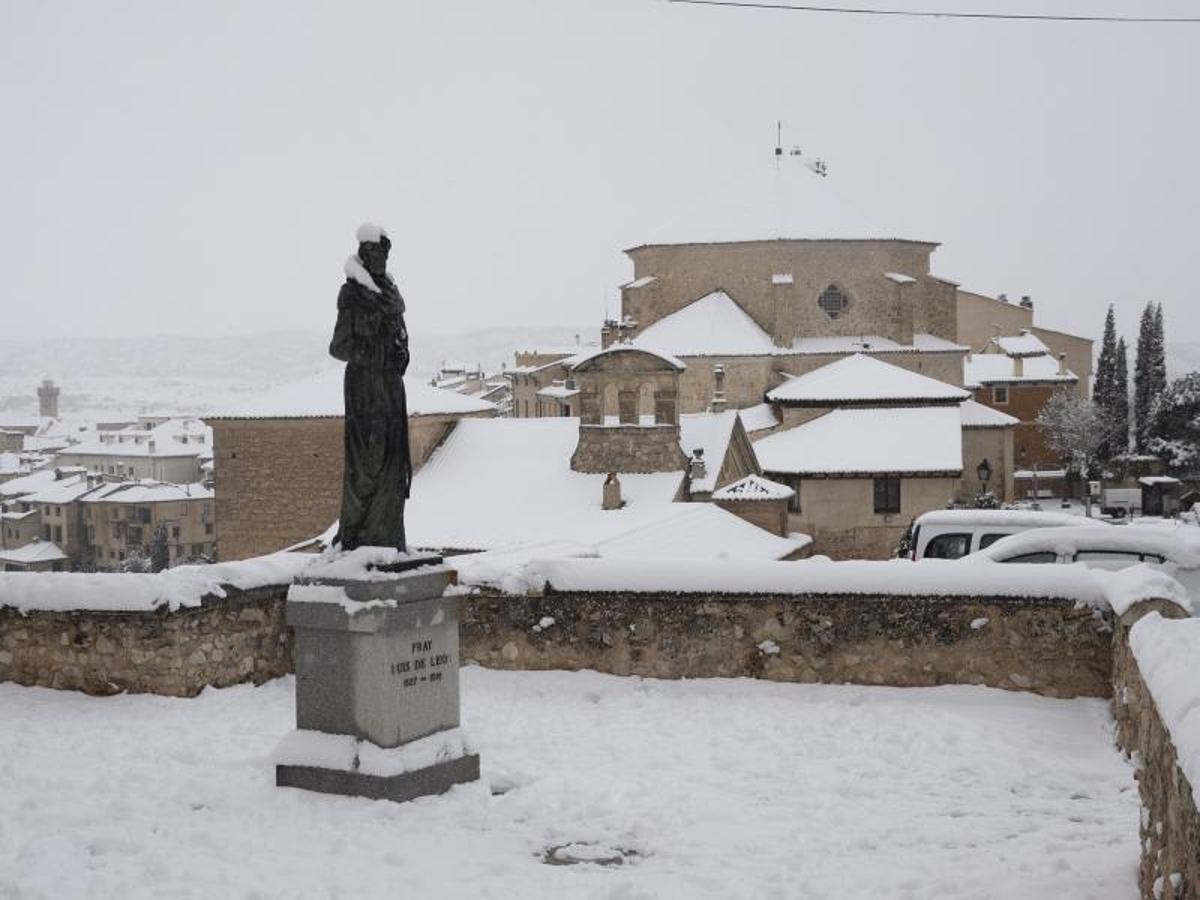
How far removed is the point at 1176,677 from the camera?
4.55 m

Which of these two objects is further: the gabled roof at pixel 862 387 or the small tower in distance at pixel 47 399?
the small tower in distance at pixel 47 399

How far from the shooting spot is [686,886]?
596 centimetres

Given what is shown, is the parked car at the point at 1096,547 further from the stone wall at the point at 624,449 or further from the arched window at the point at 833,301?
the arched window at the point at 833,301

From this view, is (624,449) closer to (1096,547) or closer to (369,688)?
(1096,547)

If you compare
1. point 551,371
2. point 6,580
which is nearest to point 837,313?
point 551,371

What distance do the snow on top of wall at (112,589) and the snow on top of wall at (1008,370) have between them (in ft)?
182

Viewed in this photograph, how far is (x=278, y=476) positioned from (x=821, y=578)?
25.2 m

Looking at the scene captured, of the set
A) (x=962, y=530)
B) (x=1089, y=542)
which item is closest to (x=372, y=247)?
(x=1089, y=542)

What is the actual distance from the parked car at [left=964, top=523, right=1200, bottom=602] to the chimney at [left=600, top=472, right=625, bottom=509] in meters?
16.9

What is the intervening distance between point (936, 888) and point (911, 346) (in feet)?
129

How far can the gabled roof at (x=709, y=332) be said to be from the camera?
135 ft

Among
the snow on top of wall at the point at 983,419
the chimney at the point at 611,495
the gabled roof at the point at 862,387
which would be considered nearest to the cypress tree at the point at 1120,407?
the snow on top of wall at the point at 983,419

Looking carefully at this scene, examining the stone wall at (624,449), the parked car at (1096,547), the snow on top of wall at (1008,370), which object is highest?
the snow on top of wall at (1008,370)

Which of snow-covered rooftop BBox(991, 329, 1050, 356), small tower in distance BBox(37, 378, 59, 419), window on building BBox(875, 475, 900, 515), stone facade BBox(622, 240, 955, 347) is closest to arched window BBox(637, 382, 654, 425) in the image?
window on building BBox(875, 475, 900, 515)
